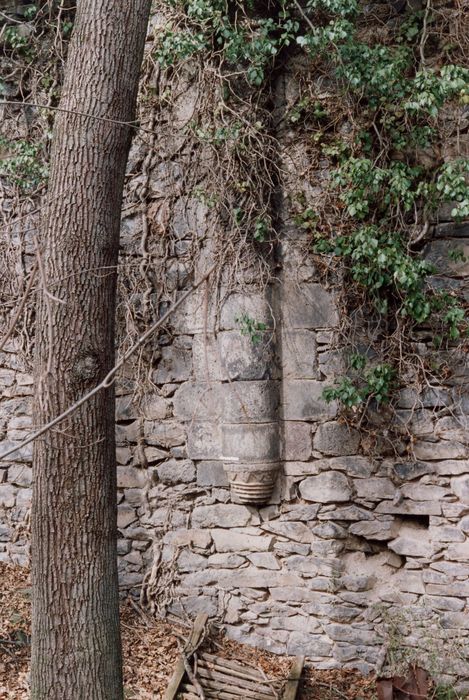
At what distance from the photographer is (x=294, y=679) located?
4145 mm

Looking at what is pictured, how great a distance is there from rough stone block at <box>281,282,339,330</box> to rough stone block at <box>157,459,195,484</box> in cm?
117

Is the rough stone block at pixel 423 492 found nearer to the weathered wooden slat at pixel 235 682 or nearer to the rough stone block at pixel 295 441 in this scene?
the rough stone block at pixel 295 441

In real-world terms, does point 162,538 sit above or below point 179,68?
below

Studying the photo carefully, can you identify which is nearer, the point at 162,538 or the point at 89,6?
the point at 89,6

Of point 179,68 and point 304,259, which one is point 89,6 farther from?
point 304,259

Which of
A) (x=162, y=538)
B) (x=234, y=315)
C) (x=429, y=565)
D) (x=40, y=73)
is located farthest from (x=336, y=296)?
(x=40, y=73)

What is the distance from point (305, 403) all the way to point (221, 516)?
95cm

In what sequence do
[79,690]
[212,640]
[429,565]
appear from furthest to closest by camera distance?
[212,640] → [429,565] → [79,690]

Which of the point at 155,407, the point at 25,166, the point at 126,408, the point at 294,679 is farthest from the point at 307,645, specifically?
the point at 25,166

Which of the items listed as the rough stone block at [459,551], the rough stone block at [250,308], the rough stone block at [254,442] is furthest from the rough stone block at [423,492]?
the rough stone block at [250,308]

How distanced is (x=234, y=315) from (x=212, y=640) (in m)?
2.08

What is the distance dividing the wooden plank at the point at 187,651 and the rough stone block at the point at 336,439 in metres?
1.35

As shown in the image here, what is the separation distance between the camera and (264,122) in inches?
173

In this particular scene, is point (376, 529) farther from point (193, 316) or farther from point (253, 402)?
point (193, 316)
